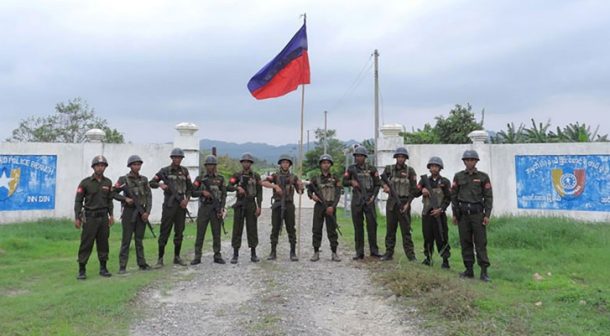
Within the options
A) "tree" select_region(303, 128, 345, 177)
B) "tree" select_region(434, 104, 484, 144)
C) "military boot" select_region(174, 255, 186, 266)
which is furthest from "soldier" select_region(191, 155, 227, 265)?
"tree" select_region(303, 128, 345, 177)

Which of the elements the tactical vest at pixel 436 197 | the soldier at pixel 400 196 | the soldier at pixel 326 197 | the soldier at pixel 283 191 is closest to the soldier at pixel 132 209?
the soldier at pixel 283 191

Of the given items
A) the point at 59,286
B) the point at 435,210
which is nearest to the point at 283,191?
the point at 435,210

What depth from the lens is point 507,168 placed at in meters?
12.1

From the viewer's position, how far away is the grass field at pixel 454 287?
15.1ft

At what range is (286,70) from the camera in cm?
854

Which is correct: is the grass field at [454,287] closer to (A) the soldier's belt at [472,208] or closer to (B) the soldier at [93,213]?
(B) the soldier at [93,213]

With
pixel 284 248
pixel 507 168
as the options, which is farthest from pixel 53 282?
pixel 507 168

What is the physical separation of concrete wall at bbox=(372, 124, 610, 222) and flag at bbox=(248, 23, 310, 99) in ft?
17.0

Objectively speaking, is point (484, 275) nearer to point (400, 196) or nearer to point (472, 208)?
point (472, 208)

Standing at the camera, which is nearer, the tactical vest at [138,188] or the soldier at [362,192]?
the tactical vest at [138,188]

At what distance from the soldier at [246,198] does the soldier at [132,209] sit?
1.37 metres

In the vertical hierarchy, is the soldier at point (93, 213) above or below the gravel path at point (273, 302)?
above

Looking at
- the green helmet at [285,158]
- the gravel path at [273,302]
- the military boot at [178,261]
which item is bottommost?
the gravel path at [273,302]

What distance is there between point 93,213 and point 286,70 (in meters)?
3.99
